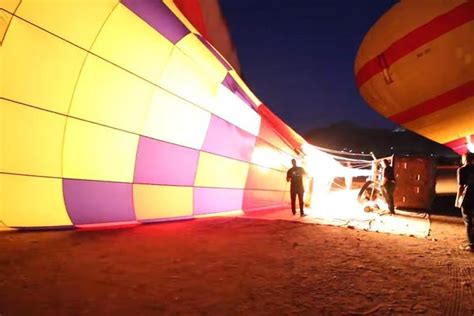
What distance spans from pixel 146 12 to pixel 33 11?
5.74ft

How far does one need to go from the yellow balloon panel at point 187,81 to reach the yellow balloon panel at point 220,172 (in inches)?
43.4

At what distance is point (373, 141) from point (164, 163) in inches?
2775

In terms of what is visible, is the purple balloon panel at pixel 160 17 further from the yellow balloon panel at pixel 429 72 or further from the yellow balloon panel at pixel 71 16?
the yellow balloon panel at pixel 429 72

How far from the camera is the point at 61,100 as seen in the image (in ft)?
19.8

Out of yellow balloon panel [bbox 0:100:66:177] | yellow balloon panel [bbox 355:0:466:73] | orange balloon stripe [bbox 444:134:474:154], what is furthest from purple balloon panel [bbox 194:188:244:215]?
orange balloon stripe [bbox 444:134:474:154]

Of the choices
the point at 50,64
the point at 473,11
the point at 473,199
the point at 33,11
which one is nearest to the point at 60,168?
the point at 50,64

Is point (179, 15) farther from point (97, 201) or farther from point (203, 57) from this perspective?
point (97, 201)

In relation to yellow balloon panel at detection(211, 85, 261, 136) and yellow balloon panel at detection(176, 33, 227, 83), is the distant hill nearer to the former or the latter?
yellow balloon panel at detection(211, 85, 261, 136)

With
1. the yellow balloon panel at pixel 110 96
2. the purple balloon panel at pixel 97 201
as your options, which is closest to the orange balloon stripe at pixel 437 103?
the yellow balloon panel at pixel 110 96

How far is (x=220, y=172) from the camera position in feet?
26.6

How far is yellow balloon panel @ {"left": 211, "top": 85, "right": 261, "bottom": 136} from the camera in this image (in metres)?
8.02

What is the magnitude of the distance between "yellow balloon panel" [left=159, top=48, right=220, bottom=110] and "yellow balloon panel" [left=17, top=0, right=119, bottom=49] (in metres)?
1.39

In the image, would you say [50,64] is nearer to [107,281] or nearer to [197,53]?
[197,53]

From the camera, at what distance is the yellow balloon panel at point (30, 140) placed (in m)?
5.77
